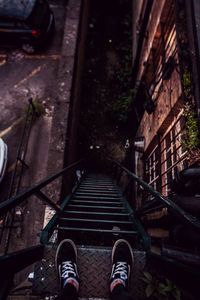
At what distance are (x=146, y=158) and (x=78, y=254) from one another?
470cm

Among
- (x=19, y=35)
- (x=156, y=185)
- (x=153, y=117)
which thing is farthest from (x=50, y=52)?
(x=156, y=185)

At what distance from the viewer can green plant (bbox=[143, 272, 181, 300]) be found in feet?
9.07

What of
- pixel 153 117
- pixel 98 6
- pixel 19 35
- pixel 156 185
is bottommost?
pixel 156 185

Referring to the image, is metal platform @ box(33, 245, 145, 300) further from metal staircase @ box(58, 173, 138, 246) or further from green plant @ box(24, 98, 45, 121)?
green plant @ box(24, 98, 45, 121)

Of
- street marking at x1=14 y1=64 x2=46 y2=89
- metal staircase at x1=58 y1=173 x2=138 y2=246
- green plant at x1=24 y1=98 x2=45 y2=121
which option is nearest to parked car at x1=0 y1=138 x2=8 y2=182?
green plant at x1=24 y1=98 x2=45 y2=121

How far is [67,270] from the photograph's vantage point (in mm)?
2885

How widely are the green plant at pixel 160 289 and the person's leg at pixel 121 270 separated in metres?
0.26

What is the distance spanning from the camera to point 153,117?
6.25 meters

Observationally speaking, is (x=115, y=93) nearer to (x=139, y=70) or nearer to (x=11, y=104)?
(x=139, y=70)

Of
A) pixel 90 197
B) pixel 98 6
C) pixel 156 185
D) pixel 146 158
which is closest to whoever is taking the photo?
pixel 90 197

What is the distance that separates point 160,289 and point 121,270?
476 millimetres

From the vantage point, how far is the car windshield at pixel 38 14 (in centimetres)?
801

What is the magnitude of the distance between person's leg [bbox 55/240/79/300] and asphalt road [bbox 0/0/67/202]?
165 inches

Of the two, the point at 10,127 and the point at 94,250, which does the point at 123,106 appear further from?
the point at 94,250
